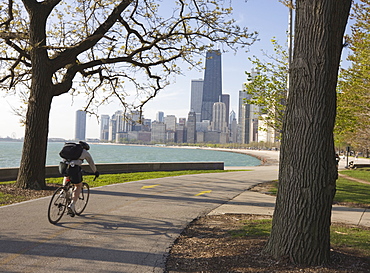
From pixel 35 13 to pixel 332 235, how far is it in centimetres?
1138

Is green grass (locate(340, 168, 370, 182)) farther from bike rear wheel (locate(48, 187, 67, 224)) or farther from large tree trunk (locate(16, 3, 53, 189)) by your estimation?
bike rear wheel (locate(48, 187, 67, 224))

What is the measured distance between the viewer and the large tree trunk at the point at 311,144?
16.7 feet

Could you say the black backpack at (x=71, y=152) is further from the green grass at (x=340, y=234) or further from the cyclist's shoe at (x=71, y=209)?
the green grass at (x=340, y=234)

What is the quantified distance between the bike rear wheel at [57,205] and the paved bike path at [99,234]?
173 millimetres

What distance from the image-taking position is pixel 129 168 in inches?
957

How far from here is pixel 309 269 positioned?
16.0 feet

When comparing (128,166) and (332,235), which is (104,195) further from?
(128,166)

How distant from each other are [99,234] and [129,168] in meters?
17.4

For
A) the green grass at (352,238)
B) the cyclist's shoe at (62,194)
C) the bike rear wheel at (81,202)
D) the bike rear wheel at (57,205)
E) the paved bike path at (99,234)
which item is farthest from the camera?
the bike rear wheel at (81,202)

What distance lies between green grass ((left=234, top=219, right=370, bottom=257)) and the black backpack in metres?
3.52

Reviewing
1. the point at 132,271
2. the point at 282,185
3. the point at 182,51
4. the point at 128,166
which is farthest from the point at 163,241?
the point at 128,166

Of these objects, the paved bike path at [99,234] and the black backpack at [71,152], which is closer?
the paved bike path at [99,234]

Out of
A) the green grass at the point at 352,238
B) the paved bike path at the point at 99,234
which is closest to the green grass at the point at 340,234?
the green grass at the point at 352,238

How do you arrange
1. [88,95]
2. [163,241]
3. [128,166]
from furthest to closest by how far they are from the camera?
[128,166]
[88,95]
[163,241]
